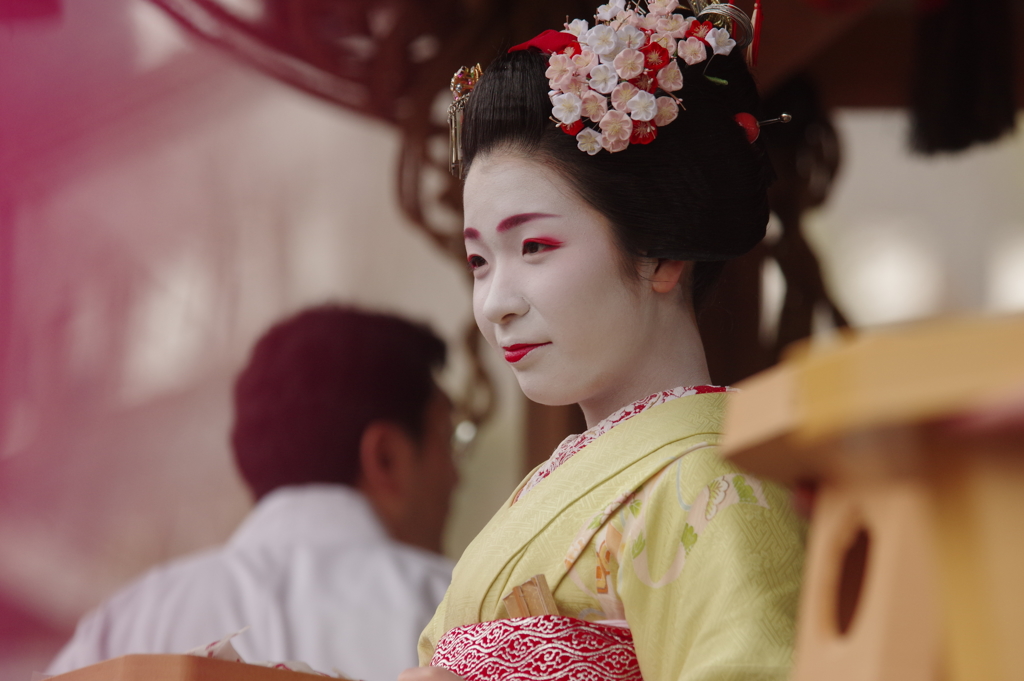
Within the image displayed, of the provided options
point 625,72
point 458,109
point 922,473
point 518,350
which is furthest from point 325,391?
point 922,473

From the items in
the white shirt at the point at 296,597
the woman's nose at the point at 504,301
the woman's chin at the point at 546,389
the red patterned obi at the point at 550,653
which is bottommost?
the white shirt at the point at 296,597

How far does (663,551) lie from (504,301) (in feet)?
1.36

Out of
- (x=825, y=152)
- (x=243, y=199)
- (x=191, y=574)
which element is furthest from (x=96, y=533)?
(x=825, y=152)

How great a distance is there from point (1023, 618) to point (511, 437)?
3.04 metres

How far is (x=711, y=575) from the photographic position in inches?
48.0

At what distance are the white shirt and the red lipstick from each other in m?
1.71

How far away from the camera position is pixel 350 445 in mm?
3457

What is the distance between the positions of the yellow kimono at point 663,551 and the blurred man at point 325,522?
64.0 inches

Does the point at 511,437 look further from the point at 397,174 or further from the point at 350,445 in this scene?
the point at 397,174

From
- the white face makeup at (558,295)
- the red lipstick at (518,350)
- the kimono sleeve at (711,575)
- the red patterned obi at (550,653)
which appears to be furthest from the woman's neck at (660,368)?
the red patterned obi at (550,653)

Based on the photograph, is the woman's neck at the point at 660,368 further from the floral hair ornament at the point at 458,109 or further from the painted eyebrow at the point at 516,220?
the floral hair ornament at the point at 458,109

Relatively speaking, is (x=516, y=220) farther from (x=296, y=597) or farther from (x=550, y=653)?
(x=296, y=597)

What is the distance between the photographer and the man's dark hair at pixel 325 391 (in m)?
3.43

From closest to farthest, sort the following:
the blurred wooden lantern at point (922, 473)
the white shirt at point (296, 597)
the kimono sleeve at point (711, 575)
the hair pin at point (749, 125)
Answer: the blurred wooden lantern at point (922, 473), the kimono sleeve at point (711, 575), the hair pin at point (749, 125), the white shirt at point (296, 597)
